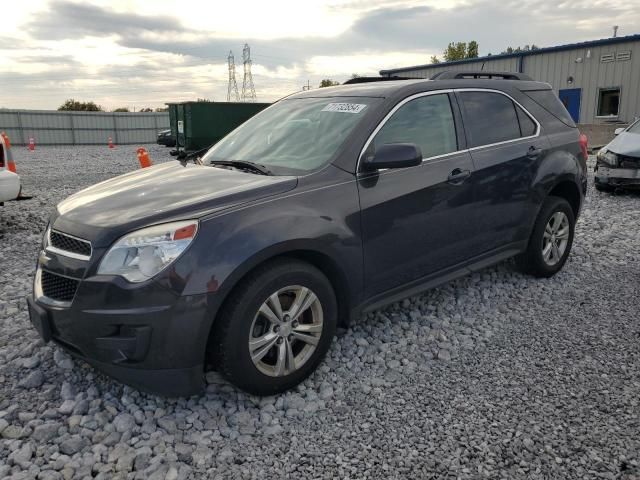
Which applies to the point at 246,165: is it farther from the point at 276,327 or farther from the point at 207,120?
the point at 207,120

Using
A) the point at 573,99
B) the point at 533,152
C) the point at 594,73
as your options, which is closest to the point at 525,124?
the point at 533,152

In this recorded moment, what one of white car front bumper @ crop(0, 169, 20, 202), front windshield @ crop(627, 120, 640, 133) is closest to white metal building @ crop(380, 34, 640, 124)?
front windshield @ crop(627, 120, 640, 133)

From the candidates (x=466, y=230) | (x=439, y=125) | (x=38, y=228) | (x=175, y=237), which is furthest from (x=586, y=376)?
(x=38, y=228)

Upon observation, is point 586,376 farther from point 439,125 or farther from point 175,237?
point 175,237

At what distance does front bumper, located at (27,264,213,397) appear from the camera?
8.46ft

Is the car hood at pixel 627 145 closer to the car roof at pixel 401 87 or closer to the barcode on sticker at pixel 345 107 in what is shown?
the car roof at pixel 401 87

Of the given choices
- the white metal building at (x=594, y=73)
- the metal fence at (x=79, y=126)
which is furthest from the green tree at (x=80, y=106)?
the white metal building at (x=594, y=73)

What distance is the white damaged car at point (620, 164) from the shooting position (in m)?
8.90

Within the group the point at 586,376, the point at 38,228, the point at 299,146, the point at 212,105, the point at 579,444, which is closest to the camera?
the point at 579,444

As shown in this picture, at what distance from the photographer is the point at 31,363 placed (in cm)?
339

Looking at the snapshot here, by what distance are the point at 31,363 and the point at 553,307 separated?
12.7 feet

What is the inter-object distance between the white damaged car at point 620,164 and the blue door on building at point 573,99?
13.2 m

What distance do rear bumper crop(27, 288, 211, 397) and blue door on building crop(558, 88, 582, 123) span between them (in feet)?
73.3

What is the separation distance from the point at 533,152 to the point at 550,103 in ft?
2.37
